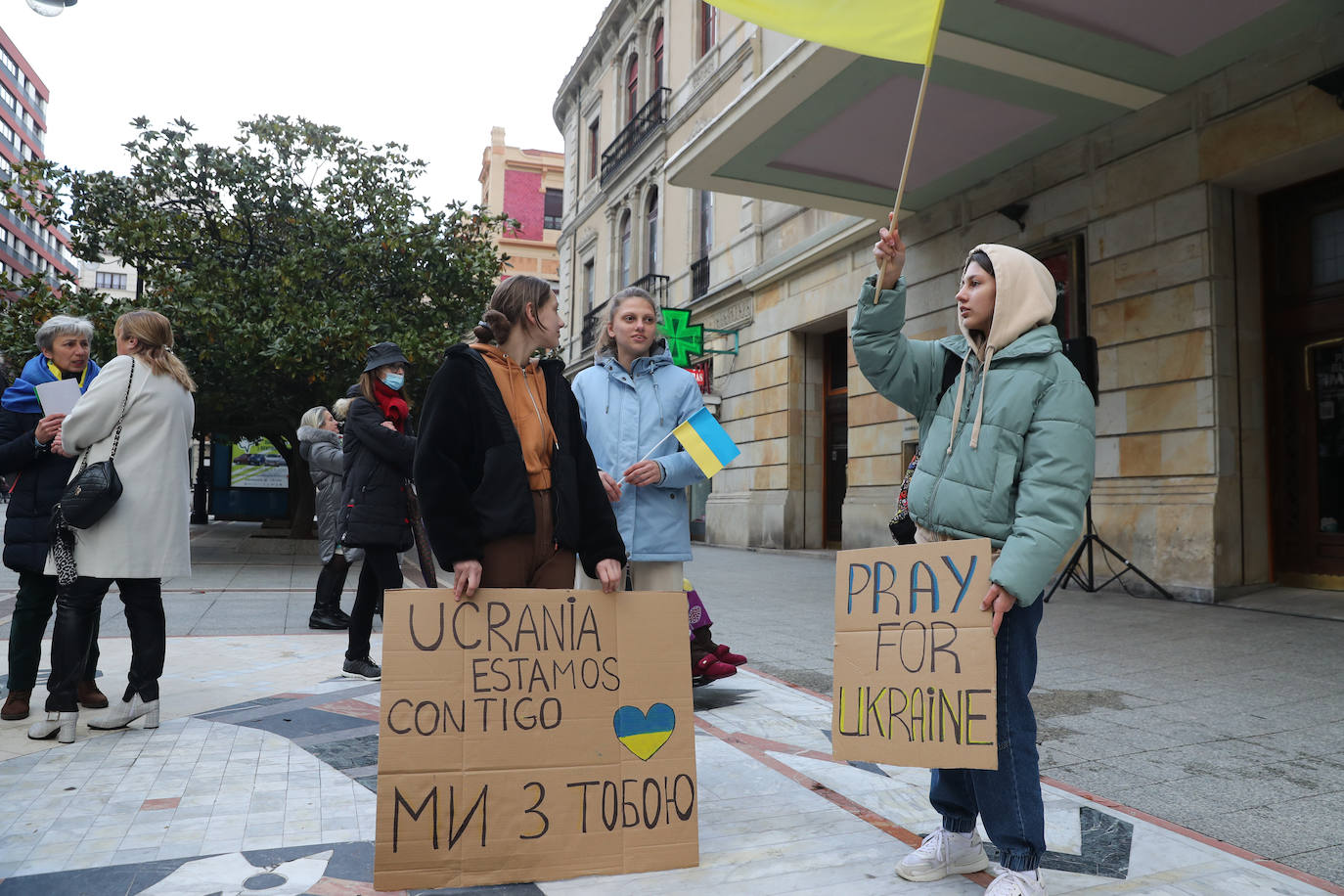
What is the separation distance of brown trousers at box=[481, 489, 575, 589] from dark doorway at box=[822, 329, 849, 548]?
1382 centimetres

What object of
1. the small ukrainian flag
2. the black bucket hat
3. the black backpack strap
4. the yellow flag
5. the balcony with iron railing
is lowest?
the small ukrainian flag

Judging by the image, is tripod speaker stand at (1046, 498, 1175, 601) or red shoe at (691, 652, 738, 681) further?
tripod speaker stand at (1046, 498, 1175, 601)

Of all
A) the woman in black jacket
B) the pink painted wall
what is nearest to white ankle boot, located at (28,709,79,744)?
the woman in black jacket

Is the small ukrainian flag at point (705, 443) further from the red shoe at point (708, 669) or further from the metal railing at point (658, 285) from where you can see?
the metal railing at point (658, 285)

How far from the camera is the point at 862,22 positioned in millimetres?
2760

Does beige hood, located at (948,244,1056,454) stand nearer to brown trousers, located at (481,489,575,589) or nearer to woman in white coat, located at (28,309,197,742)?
brown trousers, located at (481,489,575,589)

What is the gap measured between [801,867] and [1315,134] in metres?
8.67

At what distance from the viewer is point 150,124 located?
13.8m

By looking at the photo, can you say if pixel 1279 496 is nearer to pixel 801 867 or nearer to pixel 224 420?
pixel 801 867

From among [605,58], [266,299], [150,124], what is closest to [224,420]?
[266,299]

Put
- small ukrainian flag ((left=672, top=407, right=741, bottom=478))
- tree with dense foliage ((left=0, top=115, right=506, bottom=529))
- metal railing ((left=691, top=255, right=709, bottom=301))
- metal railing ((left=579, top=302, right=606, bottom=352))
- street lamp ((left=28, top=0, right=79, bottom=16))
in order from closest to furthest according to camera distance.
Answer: small ukrainian flag ((left=672, top=407, right=741, bottom=478))
street lamp ((left=28, top=0, right=79, bottom=16))
tree with dense foliage ((left=0, top=115, right=506, bottom=529))
metal railing ((left=691, top=255, right=709, bottom=301))
metal railing ((left=579, top=302, right=606, bottom=352))

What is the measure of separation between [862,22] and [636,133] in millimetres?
22676

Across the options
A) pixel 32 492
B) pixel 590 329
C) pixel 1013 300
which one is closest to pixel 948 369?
pixel 1013 300

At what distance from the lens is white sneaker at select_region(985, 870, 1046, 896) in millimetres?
2334
